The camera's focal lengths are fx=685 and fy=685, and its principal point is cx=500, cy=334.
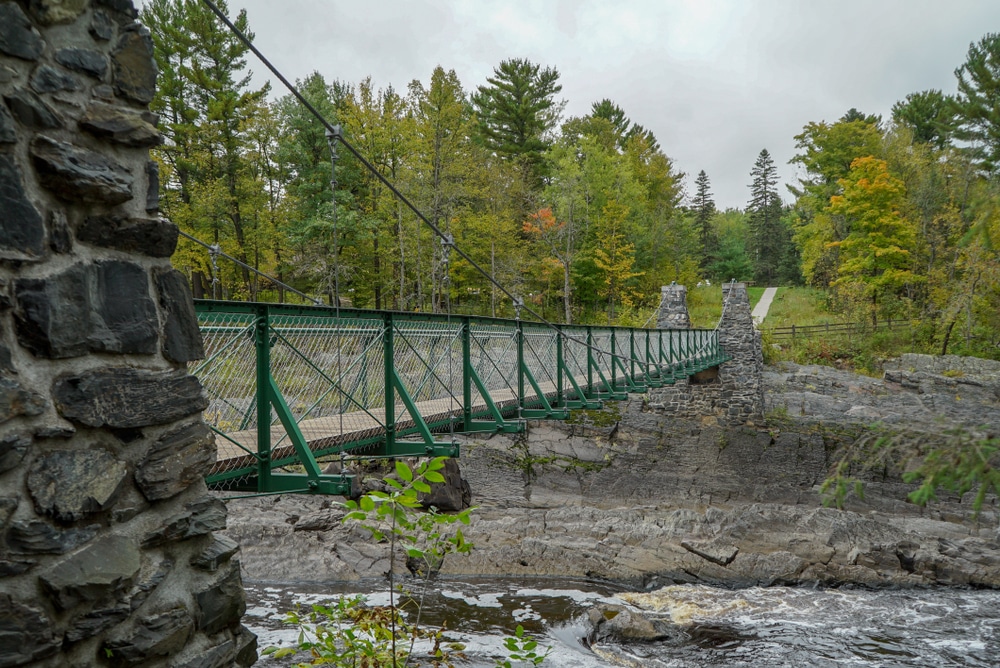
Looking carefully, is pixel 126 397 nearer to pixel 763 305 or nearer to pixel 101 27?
pixel 101 27

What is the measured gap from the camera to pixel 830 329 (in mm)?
21844

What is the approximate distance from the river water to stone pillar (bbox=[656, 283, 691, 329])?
29.5 ft

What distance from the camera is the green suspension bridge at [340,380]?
3227 mm

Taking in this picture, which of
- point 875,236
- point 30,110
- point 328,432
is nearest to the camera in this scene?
point 30,110

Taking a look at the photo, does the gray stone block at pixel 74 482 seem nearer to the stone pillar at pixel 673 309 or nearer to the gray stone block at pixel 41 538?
the gray stone block at pixel 41 538

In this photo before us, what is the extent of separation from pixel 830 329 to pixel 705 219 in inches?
712

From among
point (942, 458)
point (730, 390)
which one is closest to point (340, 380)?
point (942, 458)

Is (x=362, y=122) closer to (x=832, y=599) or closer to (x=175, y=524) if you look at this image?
(x=832, y=599)

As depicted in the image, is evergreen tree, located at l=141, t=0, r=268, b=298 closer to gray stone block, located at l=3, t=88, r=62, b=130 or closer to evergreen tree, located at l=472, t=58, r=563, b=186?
evergreen tree, located at l=472, t=58, r=563, b=186

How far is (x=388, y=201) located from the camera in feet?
60.3

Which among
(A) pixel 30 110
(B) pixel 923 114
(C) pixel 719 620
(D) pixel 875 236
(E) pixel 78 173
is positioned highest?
(B) pixel 923 114

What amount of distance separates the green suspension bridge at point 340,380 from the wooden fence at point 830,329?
53.8ft

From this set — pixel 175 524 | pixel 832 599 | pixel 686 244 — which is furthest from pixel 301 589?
pixel 686 244

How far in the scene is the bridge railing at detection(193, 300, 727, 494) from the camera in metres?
3.24
